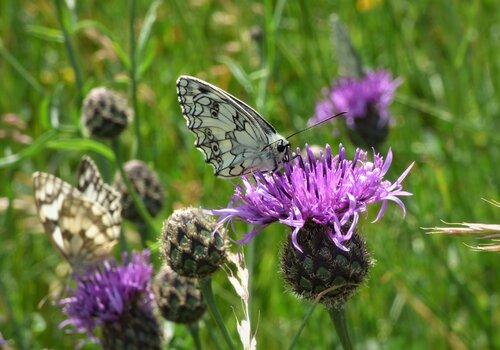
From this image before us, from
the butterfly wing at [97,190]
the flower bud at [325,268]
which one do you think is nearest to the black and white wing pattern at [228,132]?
the flower bud at [325,268]

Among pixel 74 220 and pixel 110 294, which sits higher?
pixel 74 220

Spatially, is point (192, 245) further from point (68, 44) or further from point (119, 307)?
point (68, 44)

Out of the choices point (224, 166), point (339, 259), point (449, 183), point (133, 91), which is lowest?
point (449, 183)

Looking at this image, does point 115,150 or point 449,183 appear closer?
point 115,150

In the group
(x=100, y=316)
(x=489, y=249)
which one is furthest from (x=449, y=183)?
(x=489, y=249)

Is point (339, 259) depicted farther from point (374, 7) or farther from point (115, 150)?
point (374, 7)

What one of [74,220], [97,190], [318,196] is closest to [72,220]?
[74,220]
